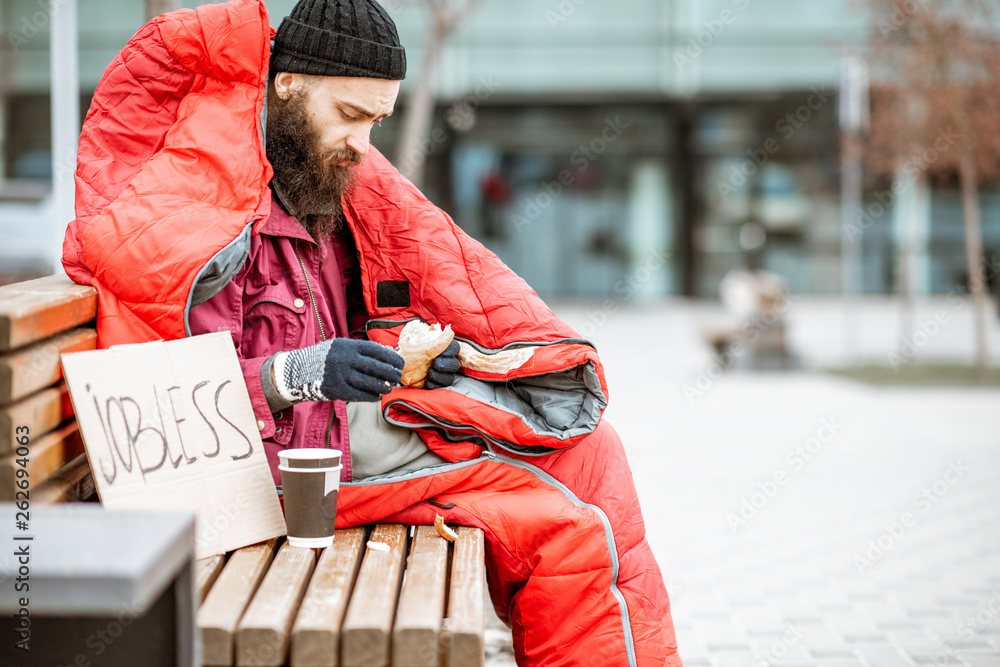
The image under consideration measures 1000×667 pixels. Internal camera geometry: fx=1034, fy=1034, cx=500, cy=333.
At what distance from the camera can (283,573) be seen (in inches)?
72.7

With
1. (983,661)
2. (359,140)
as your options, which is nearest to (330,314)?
(359,140)

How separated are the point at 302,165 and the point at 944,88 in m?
9.36

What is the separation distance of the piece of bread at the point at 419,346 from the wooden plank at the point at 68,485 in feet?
2.28

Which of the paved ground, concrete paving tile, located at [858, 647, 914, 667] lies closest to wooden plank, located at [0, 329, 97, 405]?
the paved ground

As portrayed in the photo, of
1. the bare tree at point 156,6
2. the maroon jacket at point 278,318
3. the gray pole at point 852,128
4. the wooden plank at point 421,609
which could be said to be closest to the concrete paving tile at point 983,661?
the wooden plank at point 421,609

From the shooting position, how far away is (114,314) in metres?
2.07

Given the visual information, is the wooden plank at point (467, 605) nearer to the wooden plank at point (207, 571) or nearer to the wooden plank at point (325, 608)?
the wooden plank at point (325, 608)

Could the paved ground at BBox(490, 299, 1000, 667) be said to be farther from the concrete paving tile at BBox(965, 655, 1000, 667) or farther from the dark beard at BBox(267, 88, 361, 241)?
the dark beard at BBox(267, 88, 361, 241)

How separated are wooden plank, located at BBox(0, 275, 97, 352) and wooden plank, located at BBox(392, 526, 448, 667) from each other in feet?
2.56

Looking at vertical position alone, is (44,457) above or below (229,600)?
above

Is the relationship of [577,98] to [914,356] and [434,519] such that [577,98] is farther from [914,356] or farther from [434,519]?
[434,519]

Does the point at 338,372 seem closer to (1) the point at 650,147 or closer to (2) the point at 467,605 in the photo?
Answer: (2) the point at 467,605

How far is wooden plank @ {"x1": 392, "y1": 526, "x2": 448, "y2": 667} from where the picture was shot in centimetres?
157

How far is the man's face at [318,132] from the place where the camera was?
7.73 feet
